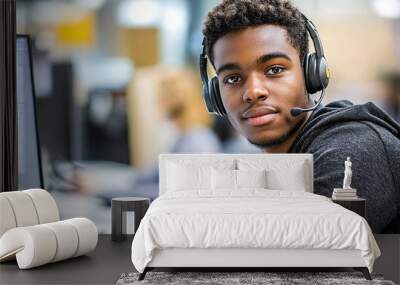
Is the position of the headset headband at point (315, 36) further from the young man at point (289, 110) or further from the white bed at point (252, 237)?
the white bed at point (252, 237)

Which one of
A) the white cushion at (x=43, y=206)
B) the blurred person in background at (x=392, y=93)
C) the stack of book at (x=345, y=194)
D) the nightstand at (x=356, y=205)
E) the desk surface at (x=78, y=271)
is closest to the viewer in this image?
the desk surface at (x=78, y=271)

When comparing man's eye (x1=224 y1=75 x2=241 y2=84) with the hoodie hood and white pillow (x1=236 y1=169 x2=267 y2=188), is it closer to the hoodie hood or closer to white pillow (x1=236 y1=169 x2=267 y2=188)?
the hoodie hood

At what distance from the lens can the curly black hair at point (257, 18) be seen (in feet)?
21.5

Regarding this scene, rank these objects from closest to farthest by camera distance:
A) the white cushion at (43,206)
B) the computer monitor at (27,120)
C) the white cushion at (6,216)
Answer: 1. the white cushion at (6,216)
2. the white cushion at (43,206)
3. the computer monitor at (27,120)

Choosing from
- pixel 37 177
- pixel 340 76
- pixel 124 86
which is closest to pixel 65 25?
pixel 124 86

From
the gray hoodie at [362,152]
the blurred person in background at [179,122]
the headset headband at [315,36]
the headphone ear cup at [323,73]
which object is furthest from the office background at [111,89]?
the gray hoodie at [362,152]

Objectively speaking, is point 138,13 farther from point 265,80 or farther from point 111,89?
point 265,80

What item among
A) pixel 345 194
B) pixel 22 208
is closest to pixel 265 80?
pixel 345 194

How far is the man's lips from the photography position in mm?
6566

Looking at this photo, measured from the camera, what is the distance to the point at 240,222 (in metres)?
4.49

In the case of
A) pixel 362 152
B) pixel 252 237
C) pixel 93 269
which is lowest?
pixel 93 269

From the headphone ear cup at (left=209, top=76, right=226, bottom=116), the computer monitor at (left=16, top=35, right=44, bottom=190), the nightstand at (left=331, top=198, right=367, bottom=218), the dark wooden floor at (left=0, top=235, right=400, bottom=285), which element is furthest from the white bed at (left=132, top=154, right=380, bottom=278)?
the computer monitor at (left=16, top=35, right=44, bottom=190)

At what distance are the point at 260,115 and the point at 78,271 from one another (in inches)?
98.3

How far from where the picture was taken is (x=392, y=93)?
266 inches
